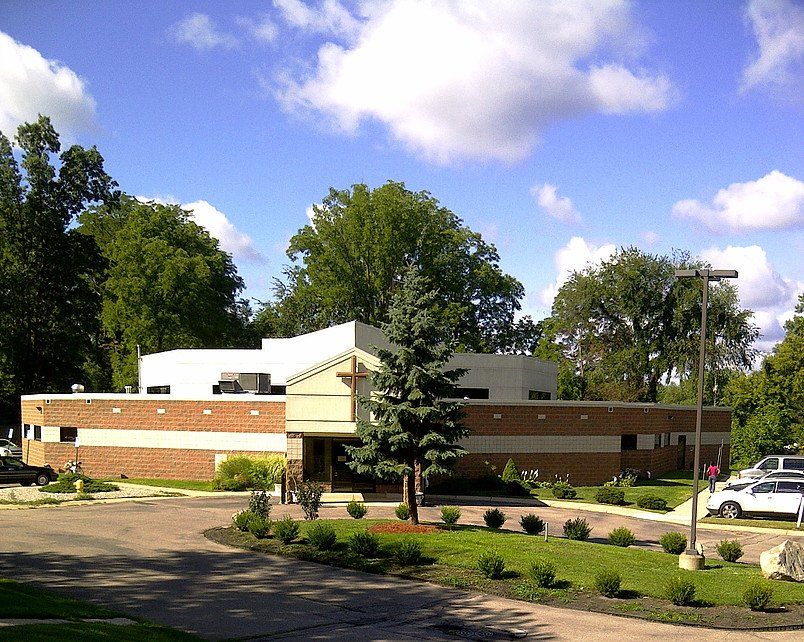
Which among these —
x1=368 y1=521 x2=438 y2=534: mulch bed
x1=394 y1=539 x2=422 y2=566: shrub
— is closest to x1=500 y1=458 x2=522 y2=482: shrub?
x1=368 y1=521 x2=438 y2=534: mulch bed

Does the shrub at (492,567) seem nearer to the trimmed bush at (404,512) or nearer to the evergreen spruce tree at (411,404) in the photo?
the evergreen spruce tree at (411,404)

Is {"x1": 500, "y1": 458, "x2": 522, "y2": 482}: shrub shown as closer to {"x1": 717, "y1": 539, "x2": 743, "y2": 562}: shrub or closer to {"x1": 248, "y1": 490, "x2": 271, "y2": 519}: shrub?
{"x1": 717, "y1": 539, "x2": 743, "y2": 562}: shrub

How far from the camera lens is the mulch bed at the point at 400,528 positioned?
26.8m

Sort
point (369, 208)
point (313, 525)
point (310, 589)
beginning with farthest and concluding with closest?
point (369, 208)
point (313, 525)
point (310, 589)

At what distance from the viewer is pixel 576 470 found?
151 ft

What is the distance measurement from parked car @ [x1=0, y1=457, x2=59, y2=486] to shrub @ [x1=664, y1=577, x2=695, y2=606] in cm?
3170

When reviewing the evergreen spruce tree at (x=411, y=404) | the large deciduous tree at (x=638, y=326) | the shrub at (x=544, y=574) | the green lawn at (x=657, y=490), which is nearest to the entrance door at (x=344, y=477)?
the green lawn at (x=657, y=490)

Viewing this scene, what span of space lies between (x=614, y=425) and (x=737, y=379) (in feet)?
76.4

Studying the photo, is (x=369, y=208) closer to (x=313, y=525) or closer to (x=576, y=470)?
(x=576, y=470)

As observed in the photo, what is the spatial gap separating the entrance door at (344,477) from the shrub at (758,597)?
873 inches

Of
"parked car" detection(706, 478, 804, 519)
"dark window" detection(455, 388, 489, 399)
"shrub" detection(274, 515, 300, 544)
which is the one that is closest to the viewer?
"shrub" detection(274, 515, 300, 544)

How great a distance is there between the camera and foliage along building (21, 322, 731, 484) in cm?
3753

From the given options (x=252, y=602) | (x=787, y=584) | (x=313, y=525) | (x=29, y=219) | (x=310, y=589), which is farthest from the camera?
(x=29, y=219)

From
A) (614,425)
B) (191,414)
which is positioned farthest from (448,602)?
(614,425)
